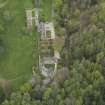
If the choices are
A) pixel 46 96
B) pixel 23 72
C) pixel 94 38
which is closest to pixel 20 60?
pixel 23 72

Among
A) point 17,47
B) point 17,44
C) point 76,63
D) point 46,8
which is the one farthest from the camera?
point 46,8

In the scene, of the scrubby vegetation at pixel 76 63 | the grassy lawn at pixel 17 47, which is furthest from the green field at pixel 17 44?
the scrubby vegetation at pixel 76 63

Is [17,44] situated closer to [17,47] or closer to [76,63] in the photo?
[17,47]

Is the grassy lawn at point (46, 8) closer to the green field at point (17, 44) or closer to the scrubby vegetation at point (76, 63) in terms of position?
the green field at point (17, 44)

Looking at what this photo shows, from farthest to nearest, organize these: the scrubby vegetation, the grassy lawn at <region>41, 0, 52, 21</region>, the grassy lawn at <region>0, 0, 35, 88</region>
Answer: the grassy lawn at <region>41, 0, 52, 21</region> → the grassy lawn at <region>0, 0, 35, 88</region> → the scrubby vegetation

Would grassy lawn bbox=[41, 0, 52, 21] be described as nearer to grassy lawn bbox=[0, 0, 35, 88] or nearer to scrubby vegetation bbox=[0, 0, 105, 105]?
scrubby vegetation bbox=[0, 0, 105, 105]

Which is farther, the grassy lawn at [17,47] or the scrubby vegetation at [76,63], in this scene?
the grassy lawn at [17,47]

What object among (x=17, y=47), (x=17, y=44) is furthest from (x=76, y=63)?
(x=17, y=44)

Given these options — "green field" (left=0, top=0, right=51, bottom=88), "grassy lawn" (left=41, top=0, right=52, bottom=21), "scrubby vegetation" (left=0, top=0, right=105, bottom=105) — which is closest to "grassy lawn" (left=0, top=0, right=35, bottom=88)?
"green field" (left=0, top=0, right=51, bottom=88)

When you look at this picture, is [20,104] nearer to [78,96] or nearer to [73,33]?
[78,96]
